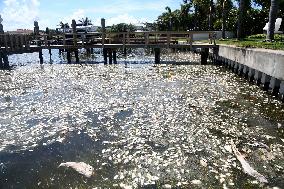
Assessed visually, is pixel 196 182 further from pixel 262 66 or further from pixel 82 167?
pixel 262 66

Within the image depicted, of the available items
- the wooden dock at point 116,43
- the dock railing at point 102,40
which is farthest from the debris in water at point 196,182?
the dock railing at point 102,40

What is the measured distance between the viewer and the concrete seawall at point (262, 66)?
15.5 meters

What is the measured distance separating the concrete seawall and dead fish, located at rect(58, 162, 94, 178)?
11.0m

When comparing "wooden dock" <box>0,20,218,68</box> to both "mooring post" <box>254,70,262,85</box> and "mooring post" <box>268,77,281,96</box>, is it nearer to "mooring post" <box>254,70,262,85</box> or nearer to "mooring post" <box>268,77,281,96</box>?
"mooring post" <box>254,70,262,85</box>

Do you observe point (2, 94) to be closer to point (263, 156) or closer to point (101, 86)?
point (101, 86)

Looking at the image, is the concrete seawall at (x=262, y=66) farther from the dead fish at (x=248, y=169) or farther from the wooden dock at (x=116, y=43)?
the dead fish at (x=248, y=169)

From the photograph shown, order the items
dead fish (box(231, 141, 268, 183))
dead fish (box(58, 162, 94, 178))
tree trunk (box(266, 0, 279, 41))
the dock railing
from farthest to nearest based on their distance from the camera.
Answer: the dock railing, tree trunk (box(266, 0, 279, 41)), dead fish (box(58, 162, 94, 178)), dead fish (box(231, 141, 268, 183))

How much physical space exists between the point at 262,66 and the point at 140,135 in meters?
10.4

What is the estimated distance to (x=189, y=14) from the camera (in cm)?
8994

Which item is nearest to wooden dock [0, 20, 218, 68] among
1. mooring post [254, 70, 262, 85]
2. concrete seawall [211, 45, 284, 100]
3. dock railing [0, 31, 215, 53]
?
dock railing [0, 31, 215, 53]

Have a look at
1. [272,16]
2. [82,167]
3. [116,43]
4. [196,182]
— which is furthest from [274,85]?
[116,43]

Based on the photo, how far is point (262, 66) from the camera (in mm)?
17891

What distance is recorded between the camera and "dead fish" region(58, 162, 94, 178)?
8.40 m

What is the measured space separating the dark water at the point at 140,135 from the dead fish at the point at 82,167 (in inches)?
5.9
